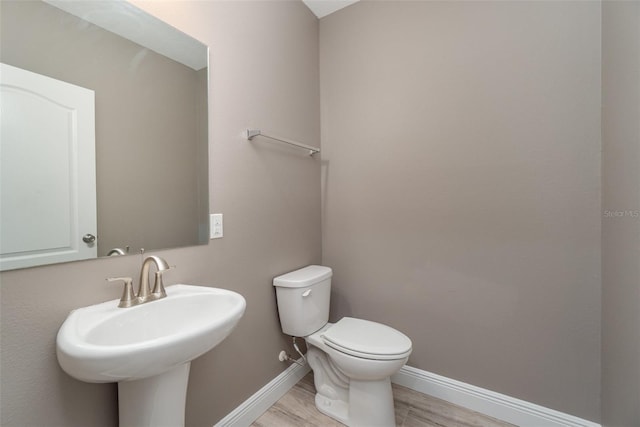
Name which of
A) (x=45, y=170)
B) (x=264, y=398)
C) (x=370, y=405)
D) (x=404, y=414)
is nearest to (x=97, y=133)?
(x=45, y=170)

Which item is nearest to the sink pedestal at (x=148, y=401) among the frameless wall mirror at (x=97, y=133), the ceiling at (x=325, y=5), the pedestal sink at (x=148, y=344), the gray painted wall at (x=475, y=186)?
the pedestal sink at (x=148, y=344)

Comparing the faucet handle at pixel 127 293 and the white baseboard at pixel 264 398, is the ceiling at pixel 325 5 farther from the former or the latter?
the white baseboard at pixel 264 398

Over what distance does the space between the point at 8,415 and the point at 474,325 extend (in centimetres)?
183

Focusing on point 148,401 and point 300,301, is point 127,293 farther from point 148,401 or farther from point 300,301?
point 300,301

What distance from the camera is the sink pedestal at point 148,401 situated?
775 mm

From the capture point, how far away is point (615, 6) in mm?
1051

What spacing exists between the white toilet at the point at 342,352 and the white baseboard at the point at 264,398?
0.19 m

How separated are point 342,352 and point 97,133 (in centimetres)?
132

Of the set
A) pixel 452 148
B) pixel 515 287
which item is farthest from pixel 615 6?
pixel 515 287

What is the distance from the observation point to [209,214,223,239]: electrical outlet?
45.8 inches

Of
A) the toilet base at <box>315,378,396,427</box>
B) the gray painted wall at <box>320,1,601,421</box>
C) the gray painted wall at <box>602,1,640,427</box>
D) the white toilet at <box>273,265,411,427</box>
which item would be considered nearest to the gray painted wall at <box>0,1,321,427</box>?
the white toilet at <box>273,265,411,427</box>

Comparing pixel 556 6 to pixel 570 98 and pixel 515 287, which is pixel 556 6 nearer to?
pixel 570 98

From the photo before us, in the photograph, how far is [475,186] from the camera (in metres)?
1.42

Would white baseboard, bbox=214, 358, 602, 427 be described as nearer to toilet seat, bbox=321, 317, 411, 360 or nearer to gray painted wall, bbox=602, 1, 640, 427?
gray painted wall, bbox=602, 1, 640, 427
